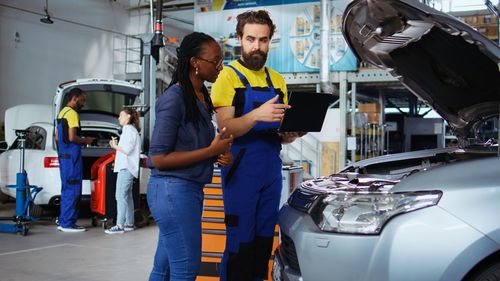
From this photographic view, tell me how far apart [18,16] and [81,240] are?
34.5 feet

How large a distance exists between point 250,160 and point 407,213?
3.26 ft

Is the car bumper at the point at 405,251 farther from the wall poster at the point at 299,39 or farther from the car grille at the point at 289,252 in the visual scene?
the wall poster at the point at 299,39

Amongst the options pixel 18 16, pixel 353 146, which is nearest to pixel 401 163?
pixel 353 146

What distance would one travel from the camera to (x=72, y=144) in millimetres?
6676

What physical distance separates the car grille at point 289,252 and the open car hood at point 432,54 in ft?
3.86

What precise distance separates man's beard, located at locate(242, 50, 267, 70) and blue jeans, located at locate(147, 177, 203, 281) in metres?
0.85

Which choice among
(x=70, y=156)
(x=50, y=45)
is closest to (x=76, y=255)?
(x=70, y=156)

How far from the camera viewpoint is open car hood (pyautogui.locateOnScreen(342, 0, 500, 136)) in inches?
95.9

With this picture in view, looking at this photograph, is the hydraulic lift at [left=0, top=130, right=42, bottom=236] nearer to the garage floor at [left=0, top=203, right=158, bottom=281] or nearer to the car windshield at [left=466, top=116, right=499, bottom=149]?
the garage floor at [left=0, top=203, right=158, bottom=281]

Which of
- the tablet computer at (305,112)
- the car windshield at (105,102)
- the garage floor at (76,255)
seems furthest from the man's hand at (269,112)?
the car windshield at (105,102)

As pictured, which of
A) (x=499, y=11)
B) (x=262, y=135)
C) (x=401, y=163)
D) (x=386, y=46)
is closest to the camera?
(x=262, y=135)

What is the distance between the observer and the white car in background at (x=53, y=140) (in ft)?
24.1

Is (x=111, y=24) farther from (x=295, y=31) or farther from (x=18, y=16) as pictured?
(x=295, y=31)

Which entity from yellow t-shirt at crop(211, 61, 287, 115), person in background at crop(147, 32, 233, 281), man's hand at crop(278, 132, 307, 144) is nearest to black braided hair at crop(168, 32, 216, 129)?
person in background at crop(147, 32, 233, 281)
